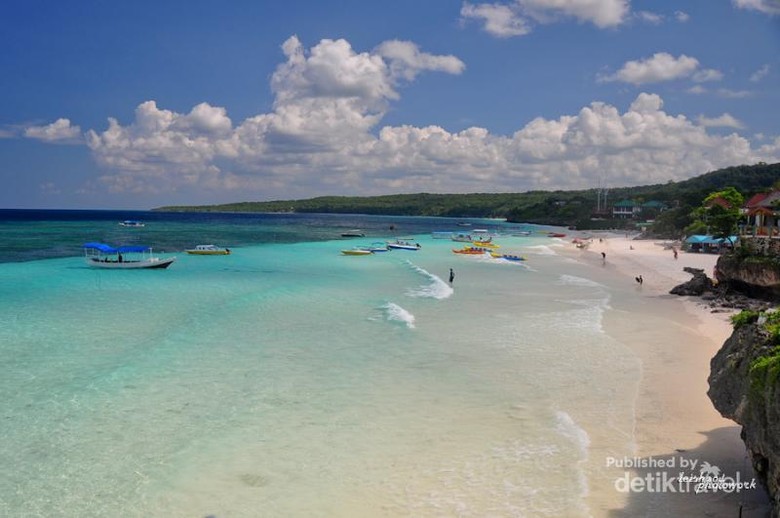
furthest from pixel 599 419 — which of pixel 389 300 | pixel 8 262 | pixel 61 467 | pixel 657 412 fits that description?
pixel 8 262

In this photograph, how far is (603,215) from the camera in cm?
16750

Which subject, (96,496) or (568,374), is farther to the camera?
(568,374)

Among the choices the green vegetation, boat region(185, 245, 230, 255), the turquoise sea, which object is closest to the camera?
the green vegetation

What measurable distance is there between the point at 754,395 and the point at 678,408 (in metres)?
6.80

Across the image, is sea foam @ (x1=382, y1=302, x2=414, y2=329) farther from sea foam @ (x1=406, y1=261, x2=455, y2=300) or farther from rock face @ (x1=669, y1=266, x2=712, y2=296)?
rock face @ (x1=669, y1=266, x2=712, y2=296)

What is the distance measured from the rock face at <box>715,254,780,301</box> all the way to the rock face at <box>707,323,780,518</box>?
24.0m

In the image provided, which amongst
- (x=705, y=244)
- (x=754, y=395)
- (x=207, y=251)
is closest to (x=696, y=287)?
(x=754, y=395)

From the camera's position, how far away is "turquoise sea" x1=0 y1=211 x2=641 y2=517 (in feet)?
35.6

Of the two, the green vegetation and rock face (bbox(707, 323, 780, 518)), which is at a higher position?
the green vegetation

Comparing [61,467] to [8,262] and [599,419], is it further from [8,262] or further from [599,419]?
[8,262]

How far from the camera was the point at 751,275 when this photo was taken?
1255 inches

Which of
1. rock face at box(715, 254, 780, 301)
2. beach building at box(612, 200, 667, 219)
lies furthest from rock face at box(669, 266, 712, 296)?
beach building at box(612, 200, 667, 219)

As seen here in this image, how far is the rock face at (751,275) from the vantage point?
3055 centimetres

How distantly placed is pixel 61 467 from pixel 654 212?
16335cm
